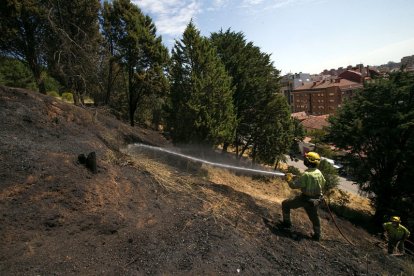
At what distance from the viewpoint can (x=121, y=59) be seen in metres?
21.2

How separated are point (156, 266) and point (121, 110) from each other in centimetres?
2241

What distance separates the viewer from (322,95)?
7744 cm

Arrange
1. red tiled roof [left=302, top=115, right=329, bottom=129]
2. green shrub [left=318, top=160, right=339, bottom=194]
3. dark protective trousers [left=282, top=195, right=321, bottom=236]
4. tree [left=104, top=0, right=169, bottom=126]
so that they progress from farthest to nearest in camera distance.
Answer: red tiled roof [left=302, top=115, right=329, bottom=129]
green shrub [left=318, top=160, right=339, bottom=194]
tree [left=104, top=0, right=169, bottom=126]
dark protective trousers [left=282, top=195, right=321, bottom=236]

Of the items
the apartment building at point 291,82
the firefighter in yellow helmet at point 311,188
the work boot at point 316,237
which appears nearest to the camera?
A: the firefighter in yellow helmet at point 311,188

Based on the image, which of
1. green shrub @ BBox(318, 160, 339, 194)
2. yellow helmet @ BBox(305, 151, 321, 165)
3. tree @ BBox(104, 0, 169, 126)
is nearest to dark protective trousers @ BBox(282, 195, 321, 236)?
yellow helmet @ BBox(305, 151, 321, 165)

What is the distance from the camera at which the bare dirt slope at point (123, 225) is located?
434 cm

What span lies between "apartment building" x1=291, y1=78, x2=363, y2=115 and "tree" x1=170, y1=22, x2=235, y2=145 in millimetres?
59571

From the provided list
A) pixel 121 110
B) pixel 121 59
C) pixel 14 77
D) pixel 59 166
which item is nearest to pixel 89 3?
pixel 121 59

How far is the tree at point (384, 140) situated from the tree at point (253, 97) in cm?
459

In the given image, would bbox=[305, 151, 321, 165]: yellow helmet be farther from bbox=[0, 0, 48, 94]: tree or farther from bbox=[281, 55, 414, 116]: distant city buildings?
bbox=[281, 55, 414, 116]: distant city buildings

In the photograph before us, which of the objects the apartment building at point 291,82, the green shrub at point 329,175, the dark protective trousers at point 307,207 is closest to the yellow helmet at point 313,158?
the dark protective trousers at point 307,207

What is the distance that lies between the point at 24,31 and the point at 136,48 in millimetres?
6760

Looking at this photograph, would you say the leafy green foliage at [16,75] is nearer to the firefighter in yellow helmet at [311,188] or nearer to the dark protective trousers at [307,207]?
the dark protective trousers at [307,207]

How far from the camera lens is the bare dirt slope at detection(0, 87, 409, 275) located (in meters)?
4.34
